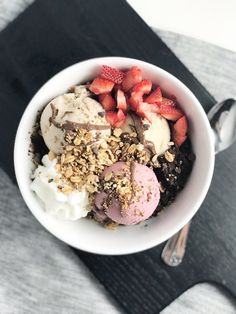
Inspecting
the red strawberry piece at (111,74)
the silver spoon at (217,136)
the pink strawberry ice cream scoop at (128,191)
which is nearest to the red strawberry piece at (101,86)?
the red strawberry piece at (111,74)

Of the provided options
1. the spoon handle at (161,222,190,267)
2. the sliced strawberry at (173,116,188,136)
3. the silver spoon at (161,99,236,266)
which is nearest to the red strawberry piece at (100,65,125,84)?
the sliced strawberry at (173,116,188,136)

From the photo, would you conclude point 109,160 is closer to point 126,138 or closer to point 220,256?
point 126,138

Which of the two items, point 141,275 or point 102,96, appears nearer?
point 102,96

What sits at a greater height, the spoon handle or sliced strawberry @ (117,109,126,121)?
sliced strawberry @ (117,109,126,121)

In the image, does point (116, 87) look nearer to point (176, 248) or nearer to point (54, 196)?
point (54, 196)

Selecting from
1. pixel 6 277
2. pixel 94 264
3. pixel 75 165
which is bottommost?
pixel 6 277

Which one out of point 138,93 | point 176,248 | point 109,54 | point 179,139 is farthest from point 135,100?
point 176,248

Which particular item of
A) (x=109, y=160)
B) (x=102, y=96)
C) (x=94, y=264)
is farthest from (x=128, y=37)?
(x=94, y=264)

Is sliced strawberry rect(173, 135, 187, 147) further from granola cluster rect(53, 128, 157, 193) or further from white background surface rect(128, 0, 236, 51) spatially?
white background surface rect(128, 0, 236, 51)
